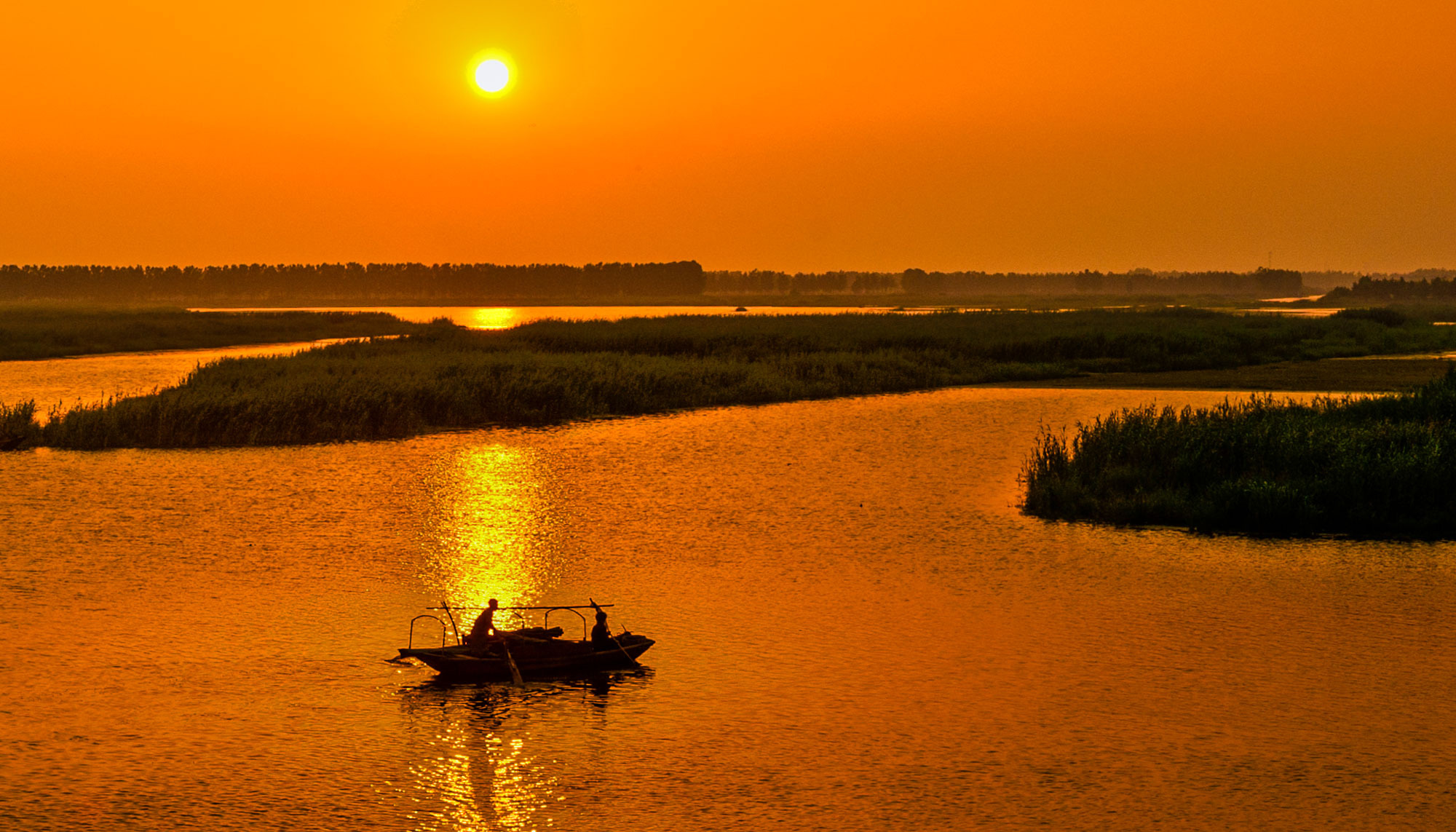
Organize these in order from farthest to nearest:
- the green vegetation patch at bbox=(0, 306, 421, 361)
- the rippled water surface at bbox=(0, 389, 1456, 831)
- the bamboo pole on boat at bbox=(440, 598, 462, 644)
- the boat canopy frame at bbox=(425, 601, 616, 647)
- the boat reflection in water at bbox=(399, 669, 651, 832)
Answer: the green vegetation patch at bbox=(0, 306, 421, 361) → the boat canopy frame at bbox=(425, 601, 616, 647) → the bamboo pole on boat at bbox=(440, 598, 462, 644) → the rippled water surface at bbox=(0, 389, 1456, 831) → the boat reflection in water at bbox=(399, 669, 651, 832)

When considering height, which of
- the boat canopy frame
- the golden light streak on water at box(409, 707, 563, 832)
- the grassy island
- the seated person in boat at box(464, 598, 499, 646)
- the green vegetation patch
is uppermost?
the green vegetation patch

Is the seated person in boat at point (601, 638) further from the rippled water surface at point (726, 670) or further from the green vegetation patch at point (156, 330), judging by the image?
the green vegetation patch at point (156, 330)

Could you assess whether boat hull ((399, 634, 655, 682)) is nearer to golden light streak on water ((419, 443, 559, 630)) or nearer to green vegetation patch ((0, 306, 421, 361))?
golden light streak on water ((419, 443, 559, 630))

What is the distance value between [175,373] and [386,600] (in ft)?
156

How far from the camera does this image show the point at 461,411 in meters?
41.3

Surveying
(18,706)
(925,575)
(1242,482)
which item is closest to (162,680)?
(18,706)

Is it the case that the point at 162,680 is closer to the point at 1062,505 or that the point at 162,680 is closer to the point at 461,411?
the point at 1062,505

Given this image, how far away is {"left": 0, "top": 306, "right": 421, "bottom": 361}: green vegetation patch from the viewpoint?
81125 millimetres

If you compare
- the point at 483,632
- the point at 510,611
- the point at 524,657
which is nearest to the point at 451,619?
the point at 510,611

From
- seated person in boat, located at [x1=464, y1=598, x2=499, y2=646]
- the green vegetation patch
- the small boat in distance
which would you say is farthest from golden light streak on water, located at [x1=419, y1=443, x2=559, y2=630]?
the green vegetation patch

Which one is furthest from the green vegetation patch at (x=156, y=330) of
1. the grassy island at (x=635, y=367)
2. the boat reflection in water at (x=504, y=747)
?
the boat reflection in water at (x=504, y=747)

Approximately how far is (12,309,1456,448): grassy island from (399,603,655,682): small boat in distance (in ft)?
78.7

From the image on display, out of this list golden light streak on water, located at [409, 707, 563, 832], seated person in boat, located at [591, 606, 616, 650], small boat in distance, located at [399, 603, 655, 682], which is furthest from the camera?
seated person in boat, located at [591, 606, 616, 650]

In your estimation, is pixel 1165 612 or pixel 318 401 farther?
pixel 318 401
